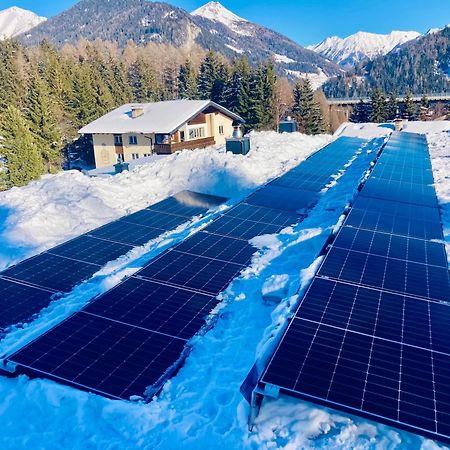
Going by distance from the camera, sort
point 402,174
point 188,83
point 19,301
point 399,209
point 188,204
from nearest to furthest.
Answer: point 19,301
point 399,209
point 188,204
point 402,174
point 188,83

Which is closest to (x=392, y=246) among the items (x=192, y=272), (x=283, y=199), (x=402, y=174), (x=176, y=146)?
(x=192, y=272)

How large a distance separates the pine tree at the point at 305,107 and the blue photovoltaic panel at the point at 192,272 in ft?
187

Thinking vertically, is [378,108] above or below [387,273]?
above

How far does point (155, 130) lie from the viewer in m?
40.2

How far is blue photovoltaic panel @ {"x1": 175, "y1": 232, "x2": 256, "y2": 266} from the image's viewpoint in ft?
36.8

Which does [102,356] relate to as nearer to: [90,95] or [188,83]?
[90,95]

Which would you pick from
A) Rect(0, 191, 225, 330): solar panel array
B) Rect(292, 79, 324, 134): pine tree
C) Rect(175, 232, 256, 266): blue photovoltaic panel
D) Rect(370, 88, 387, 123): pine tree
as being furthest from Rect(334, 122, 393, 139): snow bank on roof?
Rect(175, 232, 256, 266): blue photovoltaic panel

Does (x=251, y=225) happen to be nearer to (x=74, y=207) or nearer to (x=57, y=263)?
(x=57, y=263)

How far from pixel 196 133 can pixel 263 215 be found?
32644 mm

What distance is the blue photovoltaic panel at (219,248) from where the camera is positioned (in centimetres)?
1123

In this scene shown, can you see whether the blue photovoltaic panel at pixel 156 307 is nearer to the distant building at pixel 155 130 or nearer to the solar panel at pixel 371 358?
the solar panel at pixel 371 358

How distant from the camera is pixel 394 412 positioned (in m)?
5.43

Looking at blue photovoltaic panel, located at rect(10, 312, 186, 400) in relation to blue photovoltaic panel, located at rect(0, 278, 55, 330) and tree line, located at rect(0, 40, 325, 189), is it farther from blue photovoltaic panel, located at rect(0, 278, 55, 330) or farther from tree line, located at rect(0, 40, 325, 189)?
tree line, located at rect(0, 40, 325, 189)

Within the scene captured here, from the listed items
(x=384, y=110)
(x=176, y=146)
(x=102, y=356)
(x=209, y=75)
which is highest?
(x=209, y=75)
